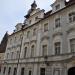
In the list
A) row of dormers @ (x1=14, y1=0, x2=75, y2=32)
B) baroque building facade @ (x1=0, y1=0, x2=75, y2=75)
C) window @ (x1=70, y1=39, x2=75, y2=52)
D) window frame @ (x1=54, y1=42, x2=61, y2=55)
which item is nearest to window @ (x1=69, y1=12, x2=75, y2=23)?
baroque building facade @ (x1=0, y1=0, x2=75, y2=75)

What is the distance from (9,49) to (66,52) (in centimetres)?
1702

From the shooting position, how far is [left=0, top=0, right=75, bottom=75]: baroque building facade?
1522cm

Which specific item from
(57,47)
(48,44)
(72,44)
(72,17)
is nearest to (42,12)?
(48,44)

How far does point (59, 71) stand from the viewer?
15.4 meters

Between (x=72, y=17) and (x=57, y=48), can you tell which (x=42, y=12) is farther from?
(x=57, y=48)

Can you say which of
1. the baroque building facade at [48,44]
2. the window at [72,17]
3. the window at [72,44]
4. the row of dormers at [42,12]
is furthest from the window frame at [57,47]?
the row of dormers at [42,12]

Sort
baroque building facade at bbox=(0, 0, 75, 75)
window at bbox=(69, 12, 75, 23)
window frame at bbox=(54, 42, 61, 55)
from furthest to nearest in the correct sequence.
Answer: window frame at bbox=(54, 42, 61, 55)
window at bbox=(69, 12, 75, 23)
baroque building facade at bbox=(0, 0, 75, 75)

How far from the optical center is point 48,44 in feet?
59.2

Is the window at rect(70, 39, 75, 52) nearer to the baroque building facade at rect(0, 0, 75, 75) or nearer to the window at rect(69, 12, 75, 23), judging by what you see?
the baroque building facade at rect(0, 0, 75, 75)

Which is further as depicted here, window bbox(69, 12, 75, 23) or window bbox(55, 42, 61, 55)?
window bbox(55, 42, 61, 55)

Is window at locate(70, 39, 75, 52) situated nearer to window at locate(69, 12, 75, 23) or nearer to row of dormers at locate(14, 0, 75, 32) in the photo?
window at locate(69, 12, 75, 23)

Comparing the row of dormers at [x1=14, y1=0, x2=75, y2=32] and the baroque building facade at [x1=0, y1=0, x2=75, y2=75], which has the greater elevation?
the row of dormers at [x1=14, y1=0, x2=75, y2=32]

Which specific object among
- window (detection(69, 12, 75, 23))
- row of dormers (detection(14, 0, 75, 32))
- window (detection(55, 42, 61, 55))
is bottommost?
window (detection(55, 42, 61, 55))

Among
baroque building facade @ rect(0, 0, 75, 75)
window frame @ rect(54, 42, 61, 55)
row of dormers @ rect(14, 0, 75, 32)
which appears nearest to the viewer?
baroque building facade @ rect(0, 0, 75, 75)
